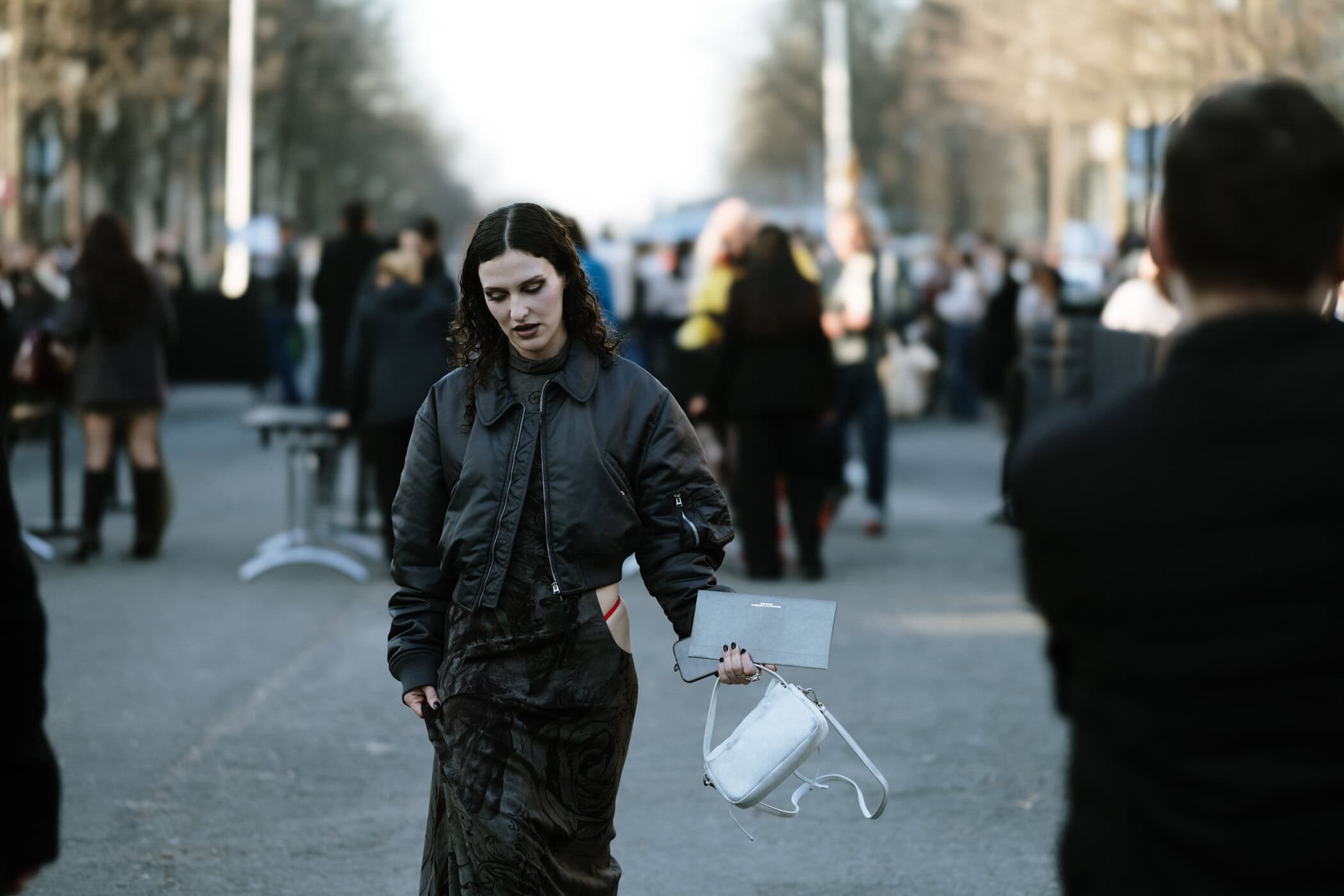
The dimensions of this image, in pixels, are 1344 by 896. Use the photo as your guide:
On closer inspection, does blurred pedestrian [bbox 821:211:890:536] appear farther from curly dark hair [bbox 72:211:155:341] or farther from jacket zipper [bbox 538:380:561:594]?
jacket zipper [bbox 538:380:561:594]

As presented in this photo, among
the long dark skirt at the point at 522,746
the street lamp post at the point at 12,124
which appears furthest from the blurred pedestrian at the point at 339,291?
the street lamp post at the point at 12,124

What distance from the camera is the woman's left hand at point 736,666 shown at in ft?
12.4

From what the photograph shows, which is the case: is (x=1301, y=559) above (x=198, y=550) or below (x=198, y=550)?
above

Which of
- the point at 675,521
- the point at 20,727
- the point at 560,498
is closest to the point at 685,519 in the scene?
the point at 675,521

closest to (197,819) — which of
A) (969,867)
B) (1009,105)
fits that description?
(969,867)

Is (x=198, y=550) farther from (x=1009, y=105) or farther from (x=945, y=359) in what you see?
(x=1009, y=105)

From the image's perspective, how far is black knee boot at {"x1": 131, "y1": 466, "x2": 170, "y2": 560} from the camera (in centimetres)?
1231

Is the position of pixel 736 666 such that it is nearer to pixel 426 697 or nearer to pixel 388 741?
pixel 426 697

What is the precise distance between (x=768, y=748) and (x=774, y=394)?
753cm

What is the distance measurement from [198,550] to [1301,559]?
11.2 m

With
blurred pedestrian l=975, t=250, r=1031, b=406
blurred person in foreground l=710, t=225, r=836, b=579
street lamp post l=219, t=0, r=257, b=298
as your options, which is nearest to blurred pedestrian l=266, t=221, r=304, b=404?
blurred pedestrian l=975, t=250, r=1031, b=406

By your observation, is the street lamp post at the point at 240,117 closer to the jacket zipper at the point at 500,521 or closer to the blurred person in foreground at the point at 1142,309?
the blurred person in foreground at the point at 1142,309

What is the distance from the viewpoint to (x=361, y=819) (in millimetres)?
6297

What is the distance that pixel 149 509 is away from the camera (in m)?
12.4
